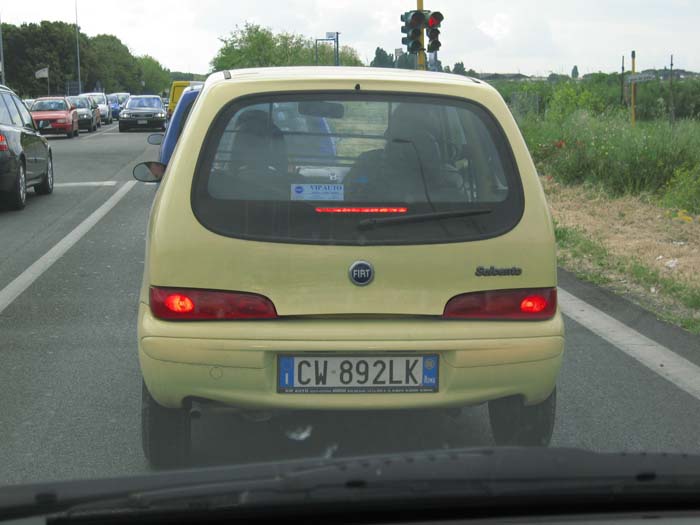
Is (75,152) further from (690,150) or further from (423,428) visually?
(423,428)

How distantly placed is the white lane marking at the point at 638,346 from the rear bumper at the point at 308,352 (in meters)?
2.04

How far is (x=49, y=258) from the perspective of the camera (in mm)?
10977

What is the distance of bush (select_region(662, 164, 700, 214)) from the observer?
46.0 ft

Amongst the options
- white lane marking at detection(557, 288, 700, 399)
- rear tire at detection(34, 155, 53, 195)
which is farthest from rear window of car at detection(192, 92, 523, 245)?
rear tire at detection(34, 155, 53, 195)

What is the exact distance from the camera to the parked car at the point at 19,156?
50.3ft

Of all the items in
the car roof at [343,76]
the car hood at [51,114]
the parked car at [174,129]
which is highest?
the car hood at [51,114]

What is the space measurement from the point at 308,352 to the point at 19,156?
1263 cm

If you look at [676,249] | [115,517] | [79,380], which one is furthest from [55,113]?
[115,517]

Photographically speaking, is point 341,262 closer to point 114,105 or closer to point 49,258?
point 49,258

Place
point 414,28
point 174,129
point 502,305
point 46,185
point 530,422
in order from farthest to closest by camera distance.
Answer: point 414,28
point 46,185
point 174,129
point 530,422
point 502,305

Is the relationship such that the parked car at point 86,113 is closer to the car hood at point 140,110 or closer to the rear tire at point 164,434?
the car hood at point 140,110

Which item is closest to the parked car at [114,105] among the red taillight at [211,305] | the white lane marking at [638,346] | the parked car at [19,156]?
the parked car at [19,156]

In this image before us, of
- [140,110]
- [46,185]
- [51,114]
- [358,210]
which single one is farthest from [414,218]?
[140,110]

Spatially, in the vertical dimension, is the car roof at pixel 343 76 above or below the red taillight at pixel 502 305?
above
